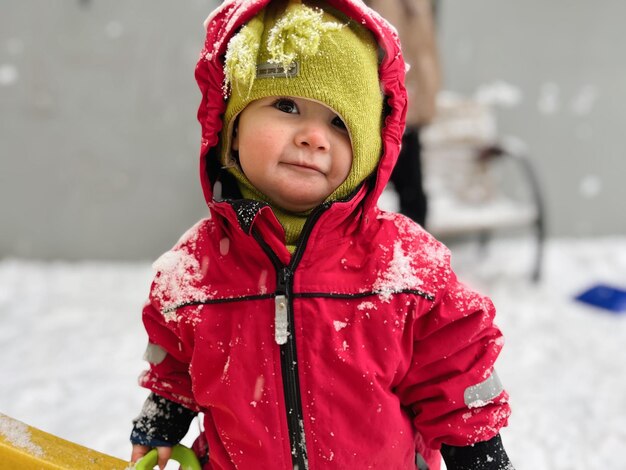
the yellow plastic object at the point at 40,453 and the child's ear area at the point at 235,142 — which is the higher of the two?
the child's ear area at the point at 235,142

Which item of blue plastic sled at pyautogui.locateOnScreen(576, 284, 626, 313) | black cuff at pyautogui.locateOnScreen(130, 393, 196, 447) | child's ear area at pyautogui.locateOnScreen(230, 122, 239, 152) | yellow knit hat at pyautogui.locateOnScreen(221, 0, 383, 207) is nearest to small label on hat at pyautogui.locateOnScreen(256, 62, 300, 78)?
yellow knit hat at pyautogui.locateOnScreen(221, 0, 383, 207)

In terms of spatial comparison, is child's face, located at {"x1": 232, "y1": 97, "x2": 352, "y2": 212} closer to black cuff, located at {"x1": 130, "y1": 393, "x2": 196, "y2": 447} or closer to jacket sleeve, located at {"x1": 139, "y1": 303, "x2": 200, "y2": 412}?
jacket sleeve, located at {"x1": 139, "y1": 303, "x2": 200, "y2": 412}

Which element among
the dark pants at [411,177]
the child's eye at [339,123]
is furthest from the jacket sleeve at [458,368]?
the dark pants at [411,177]

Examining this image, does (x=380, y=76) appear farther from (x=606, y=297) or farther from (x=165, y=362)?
(x=606, y=297)

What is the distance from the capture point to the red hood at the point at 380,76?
0.95m

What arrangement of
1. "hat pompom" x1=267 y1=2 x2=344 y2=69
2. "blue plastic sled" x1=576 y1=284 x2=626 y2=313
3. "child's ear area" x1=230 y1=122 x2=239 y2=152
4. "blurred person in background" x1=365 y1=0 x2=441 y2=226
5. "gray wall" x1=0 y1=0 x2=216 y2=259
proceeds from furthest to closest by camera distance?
"gray wall" x1=0 y1=0 x2=216 y2=259, "blue plastic sled" x1=576 y1=284 x2=626 y2=313, "blurred person in background" x1=365 y1=0 x2=441 y2=226, "child's ear area" x1=230 y1=122 x2=239 y2=152, "hat pompom" x1=267 y1=2 x2=344 y2=69

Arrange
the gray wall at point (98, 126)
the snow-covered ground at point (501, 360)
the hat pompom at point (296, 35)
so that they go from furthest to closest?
the gray wall at point (98, 126), the snow-covered ground at point (501, 360), the hat pompom at point (296, 35)

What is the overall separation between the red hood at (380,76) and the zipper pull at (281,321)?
216 millimetres

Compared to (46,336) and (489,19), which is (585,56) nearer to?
(489,19)

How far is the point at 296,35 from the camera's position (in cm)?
91

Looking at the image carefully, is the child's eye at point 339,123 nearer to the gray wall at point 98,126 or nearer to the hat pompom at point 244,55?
the hat pompom at point 244,55

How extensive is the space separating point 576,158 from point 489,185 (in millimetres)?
779

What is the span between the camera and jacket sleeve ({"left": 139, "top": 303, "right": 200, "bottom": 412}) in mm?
1051

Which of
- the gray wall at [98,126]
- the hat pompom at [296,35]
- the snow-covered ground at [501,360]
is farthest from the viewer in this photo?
the gray wall at [98,126]
